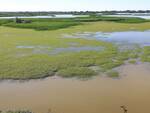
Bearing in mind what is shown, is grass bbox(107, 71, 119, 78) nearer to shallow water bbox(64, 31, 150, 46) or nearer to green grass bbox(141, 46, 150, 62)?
green grass bbox(141, 46, 150, 62)

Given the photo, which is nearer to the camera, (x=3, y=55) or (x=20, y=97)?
(x=20, y=97)

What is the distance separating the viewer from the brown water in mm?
5863

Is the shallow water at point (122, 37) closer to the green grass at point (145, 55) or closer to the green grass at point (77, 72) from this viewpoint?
the green grass at point (145, 55)

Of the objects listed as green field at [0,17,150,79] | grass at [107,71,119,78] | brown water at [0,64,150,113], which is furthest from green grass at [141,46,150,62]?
grass at [107,71,119,78]

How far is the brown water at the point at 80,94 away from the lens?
5.86 meters

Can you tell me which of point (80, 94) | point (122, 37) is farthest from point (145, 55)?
point (122, 37)

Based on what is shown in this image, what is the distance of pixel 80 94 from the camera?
6.70 meters

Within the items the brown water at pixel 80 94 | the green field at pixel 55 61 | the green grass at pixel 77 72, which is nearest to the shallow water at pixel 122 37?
the green field at pixel 55 61

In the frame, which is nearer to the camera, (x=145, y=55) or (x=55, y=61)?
(x=55, y=61)

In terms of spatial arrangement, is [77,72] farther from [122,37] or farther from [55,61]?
[122,37]

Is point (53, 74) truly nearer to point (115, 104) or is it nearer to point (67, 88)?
point (67, 88)

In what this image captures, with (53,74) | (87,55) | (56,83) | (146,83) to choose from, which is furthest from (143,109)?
(87,55)

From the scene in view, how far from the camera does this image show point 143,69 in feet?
29.4

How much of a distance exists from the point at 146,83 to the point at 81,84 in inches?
80.3
